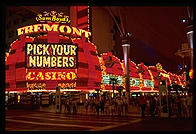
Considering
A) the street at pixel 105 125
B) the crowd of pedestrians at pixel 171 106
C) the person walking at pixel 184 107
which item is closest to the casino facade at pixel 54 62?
the crowd of pedestrians at pixel 171 106

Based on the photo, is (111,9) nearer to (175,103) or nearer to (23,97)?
(23,97)

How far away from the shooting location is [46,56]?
43.1m

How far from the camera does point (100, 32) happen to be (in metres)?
74.7

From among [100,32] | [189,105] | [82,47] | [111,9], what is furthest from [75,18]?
[189,105]

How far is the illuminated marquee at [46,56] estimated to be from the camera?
141 ft

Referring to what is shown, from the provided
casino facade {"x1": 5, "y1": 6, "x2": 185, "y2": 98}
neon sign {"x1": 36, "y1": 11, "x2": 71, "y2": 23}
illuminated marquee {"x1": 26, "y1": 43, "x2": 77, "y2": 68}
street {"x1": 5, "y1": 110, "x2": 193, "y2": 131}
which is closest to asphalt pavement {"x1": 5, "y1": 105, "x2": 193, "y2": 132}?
street {"x1": 5, "y1": 110, "x2": 193, "y2": 131}

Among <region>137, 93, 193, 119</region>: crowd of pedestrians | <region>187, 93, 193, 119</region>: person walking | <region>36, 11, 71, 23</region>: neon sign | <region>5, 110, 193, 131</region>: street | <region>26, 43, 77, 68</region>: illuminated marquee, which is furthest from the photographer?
<region>36, 11, 71, 23</region>: neon sign

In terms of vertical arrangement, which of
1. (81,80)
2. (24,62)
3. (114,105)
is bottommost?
(114,105)

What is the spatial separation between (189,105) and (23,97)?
33.5 meters

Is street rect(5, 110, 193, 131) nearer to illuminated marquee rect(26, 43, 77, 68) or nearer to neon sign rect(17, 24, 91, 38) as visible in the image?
illuminated marquee rect(26, 43, 77, 68)

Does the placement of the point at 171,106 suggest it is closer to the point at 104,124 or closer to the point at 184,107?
the point at 184,107

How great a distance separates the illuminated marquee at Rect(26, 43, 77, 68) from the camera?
43.0m

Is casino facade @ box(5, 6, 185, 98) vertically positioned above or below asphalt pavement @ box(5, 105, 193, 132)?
above

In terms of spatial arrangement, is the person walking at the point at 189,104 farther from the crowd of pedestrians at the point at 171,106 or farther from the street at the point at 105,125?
the street at the point at 105,125
